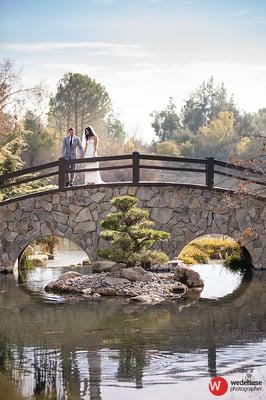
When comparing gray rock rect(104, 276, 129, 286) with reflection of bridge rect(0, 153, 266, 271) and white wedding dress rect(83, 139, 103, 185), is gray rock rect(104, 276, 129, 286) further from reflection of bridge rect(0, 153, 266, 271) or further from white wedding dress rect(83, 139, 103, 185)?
white wedding dress rect(83, 139, 103, 185)

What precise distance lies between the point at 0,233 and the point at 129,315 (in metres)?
5.98

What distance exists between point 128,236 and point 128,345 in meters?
4.93

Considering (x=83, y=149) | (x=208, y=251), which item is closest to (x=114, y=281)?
(x=83, y=149)

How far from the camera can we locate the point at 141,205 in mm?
16391

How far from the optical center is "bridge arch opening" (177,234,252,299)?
14.2 m

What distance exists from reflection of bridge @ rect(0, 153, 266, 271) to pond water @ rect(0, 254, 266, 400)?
263cm

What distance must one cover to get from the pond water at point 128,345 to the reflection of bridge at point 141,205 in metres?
2.63

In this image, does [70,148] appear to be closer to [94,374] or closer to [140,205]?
[140,205]

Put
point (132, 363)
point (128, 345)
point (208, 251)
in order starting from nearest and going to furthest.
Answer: point (132, 363)
point (128, 345)
point (208, 251)

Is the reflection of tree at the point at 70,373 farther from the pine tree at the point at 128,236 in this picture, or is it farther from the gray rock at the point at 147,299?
the pine tree at the point at 128,236

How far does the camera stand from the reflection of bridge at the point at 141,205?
16.3 m

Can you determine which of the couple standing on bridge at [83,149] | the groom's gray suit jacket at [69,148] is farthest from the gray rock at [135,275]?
the groom's gray suit jacket at [69,148]

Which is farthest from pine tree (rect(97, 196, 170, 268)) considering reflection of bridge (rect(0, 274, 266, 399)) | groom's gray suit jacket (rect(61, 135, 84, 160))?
groom's gray suit jacket (rect(61, 135, 84, 160))

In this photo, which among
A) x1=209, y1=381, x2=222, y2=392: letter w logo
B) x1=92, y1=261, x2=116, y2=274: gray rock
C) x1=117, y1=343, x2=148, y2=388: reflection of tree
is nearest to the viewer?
x1=209, y1=381, x2=222, y2=392: letter w logo
